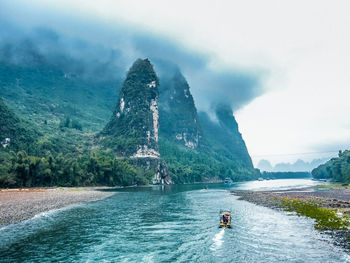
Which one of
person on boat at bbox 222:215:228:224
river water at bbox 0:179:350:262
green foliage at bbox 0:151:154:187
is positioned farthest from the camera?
green foliage at bbox 0:151:154:187

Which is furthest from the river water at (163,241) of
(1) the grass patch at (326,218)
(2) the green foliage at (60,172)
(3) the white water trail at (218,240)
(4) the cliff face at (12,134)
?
(4) the cliff face at (12,134)

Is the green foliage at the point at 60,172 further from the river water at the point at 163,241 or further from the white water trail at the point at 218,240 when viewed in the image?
the white water trail at the point at 218,240

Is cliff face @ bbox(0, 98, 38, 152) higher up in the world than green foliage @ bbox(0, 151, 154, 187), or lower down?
higher up

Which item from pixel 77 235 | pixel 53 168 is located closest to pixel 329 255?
pixel 77 235

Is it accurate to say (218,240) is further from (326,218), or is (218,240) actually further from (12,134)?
(12,134)

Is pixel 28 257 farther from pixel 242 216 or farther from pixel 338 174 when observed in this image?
pixel 338 174

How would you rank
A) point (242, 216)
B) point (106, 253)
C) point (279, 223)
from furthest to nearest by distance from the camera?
point (242, 216) < point (279, 223) < point (106, 253)

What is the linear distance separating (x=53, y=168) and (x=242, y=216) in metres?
93.7

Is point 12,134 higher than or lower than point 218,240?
higher

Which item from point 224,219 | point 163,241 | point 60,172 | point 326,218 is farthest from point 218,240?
point 60,172

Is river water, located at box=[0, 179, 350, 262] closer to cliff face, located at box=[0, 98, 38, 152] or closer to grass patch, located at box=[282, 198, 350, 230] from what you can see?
grass patch, located at box=[282, 198, 350, 230]

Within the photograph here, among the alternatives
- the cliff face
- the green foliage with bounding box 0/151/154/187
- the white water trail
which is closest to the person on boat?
the white water trail

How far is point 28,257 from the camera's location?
22859 millimetres

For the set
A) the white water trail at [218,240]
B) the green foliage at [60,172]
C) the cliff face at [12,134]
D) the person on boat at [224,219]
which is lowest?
the white water trail at [218,240]
